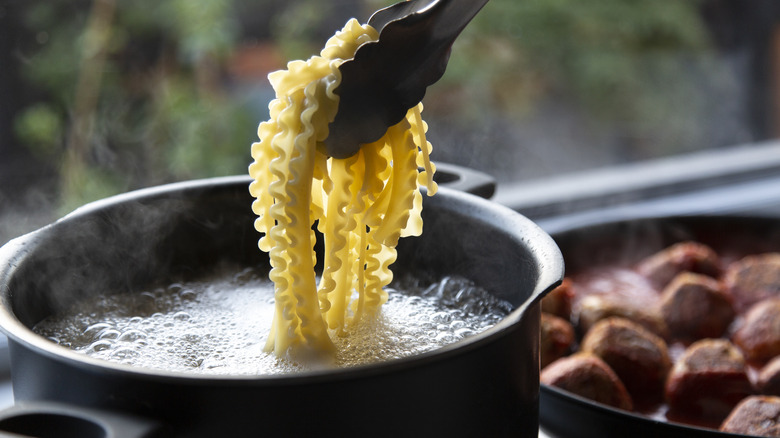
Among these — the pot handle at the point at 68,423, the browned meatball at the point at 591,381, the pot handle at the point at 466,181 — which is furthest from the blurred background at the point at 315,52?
the pot handle at the point at 68,423

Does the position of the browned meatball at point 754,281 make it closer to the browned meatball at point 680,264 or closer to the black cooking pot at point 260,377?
the browned meatball at point 680,264

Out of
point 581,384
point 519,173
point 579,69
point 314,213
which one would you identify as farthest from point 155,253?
A: point 579,69

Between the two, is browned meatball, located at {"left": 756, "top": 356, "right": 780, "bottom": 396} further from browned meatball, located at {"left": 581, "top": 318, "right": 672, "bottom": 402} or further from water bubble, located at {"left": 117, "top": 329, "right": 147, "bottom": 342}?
water bubble, located at {"left": 117, "top": 329, "right": 147, "bottom": 342}

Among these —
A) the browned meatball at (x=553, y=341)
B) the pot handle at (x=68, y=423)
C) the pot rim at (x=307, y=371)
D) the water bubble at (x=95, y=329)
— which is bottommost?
the browned meatball at (x=553, y=341)

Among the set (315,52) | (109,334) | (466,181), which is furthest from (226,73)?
(109,334)

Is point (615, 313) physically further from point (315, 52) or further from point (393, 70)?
point (315, 52)

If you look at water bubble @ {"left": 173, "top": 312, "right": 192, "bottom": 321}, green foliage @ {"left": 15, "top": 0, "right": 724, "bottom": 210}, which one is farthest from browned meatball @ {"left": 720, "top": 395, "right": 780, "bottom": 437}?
green foliage @ {"left": 15, "top": 0, "right": 724, "bottom": 210}
